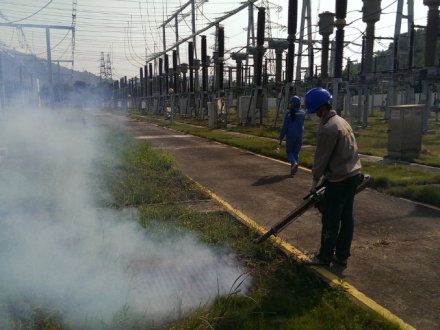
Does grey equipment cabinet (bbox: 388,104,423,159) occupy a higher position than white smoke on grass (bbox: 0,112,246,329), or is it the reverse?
grey equipment cabinet (bbox: 388,104,423,159)

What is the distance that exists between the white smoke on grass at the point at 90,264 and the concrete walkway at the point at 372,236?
4.36 ft

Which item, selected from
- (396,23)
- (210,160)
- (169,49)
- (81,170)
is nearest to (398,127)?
(210,160)

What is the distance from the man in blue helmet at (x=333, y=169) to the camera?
409cm

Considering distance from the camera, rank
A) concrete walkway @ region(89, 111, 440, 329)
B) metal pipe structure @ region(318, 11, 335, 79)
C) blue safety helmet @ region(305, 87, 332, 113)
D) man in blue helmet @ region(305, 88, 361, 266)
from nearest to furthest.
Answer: concrete walkway @ region(89, 111, 440, 329) < man in blue helmet @ region(305, 88, 361, 266) < blue safety helmet @ region(305, 87, 332, 113) < metal pipe structure @ region(318, 11, 335, 79)

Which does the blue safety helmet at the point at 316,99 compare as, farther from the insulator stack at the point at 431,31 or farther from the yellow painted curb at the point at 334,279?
the insulator stack at the point at 431,31

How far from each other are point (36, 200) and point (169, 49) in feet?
169

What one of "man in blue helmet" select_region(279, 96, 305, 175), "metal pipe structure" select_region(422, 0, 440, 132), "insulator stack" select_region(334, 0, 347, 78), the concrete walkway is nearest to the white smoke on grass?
the concrete walkway

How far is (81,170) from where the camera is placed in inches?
360

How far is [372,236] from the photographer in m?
5.27

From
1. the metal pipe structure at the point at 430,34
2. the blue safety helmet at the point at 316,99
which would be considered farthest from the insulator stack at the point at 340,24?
the blue safety helmet at the point at 316,99

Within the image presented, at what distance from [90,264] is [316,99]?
2893 mm

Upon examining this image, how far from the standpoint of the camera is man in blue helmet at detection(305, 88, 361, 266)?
4090mm

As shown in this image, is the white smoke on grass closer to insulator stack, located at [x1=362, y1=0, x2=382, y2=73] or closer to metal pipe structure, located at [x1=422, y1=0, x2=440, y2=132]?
metal pipe structure, located at [x1=422, y1=0, x2=440, y2=132]

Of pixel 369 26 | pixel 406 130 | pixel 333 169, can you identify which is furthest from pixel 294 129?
pixel 369 26
